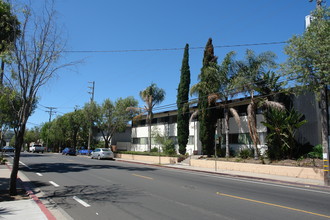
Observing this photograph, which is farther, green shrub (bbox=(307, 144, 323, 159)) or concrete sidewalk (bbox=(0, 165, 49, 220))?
green shrub (bbox=(307, 144, 323, 159))

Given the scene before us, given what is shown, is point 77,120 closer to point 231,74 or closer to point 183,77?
point 183,77

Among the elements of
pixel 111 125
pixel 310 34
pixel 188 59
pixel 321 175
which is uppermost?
pixel 188 59

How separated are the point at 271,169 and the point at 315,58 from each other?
8.37 metres

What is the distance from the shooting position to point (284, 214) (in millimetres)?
7188

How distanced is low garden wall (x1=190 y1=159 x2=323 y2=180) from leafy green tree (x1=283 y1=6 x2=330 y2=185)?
218 centimetres

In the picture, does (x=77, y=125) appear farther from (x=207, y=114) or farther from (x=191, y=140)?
(x=207, y=114)

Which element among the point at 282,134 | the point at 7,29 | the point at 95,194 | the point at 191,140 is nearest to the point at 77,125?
the point at 191,140

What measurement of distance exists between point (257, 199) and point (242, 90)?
14325 mm

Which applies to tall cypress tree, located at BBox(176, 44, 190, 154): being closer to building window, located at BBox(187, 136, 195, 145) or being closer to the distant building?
the distant building

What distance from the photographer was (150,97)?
119 ft

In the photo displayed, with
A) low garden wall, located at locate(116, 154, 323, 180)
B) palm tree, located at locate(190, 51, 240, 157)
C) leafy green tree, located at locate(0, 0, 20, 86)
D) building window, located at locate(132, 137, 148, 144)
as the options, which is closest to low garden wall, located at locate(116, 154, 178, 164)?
low garden wall, located at locate(116, 154, 323, 180)

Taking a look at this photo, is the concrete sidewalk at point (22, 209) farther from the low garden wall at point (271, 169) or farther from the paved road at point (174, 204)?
the low garden wall at point (271, 169)

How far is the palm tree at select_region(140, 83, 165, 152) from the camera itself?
3644 centimetres

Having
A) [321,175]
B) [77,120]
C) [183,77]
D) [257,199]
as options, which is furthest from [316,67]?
[77,120]
